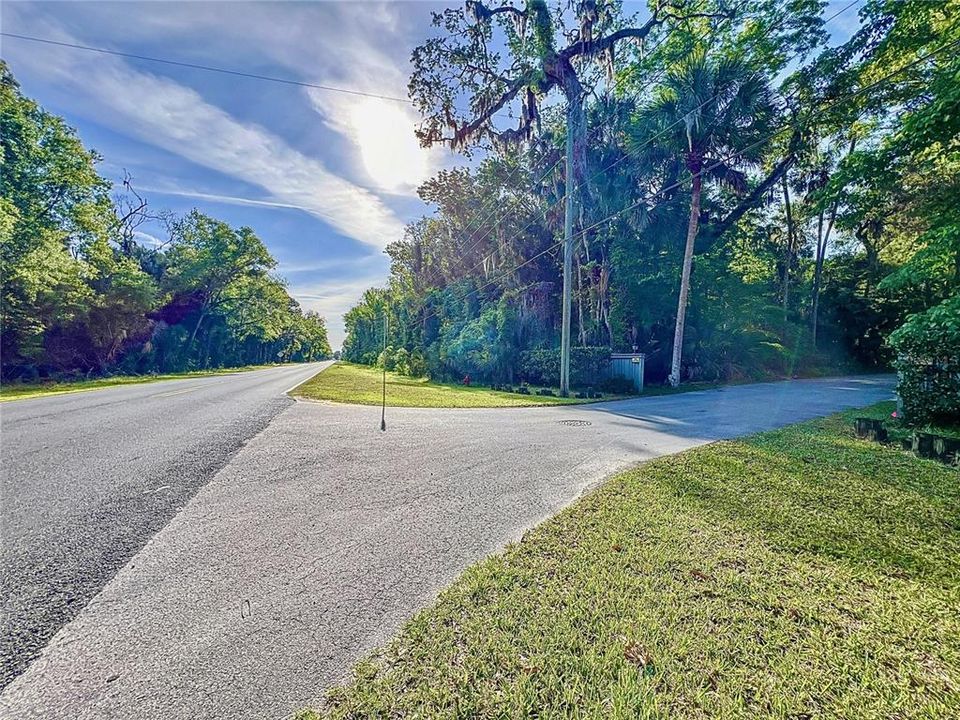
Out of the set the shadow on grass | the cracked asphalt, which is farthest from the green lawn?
the shadow on grass

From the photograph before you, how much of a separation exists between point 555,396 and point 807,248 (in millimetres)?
27958

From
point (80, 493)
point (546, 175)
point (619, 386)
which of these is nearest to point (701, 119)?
point (546, 175)

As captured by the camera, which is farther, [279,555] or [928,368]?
[928,368]

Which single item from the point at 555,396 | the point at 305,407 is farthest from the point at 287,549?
the point at 555,396

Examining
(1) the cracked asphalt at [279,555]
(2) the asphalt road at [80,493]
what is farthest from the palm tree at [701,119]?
(2) the asphalt road at [80,493]

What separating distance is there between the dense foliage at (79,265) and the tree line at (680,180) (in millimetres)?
17590

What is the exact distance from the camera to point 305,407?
9.57 meters

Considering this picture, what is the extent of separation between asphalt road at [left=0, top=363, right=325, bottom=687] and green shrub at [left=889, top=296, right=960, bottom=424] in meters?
10.5

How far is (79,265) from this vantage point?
18.8 m

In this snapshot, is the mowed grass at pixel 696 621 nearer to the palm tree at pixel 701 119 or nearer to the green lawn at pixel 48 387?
the palm tree at pixel 701 119

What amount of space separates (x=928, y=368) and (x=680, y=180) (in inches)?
439

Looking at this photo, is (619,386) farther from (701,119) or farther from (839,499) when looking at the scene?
(839,499)

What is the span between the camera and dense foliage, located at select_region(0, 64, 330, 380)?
16531 millimetres

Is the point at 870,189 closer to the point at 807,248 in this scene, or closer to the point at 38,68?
the point at 38,68
